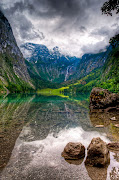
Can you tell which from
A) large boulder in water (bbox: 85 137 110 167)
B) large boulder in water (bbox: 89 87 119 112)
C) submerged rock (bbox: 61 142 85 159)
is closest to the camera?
large boulder in water (bbox: 85 137 110 167)

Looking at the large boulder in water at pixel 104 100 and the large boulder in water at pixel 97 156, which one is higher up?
the large boulder in water at pixel 104 100

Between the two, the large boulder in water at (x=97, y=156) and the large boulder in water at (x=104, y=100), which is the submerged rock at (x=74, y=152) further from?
the large boulder in water at (x=104, y=100)

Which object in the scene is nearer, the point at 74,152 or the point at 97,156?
the point at 97,156

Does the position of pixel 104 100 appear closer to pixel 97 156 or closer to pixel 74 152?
pixel 74 152

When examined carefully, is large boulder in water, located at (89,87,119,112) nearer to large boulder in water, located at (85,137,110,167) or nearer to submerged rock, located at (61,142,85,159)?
submerged rock, located at (61,142,85,159)

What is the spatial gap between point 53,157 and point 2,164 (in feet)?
15.4

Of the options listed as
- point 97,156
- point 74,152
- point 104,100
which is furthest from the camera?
point 104,100

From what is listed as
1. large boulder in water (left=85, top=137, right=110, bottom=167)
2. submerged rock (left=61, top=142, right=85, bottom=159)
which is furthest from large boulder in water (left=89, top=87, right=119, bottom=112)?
large boulder in water (left=85, top=137, right=110, bottom=167)

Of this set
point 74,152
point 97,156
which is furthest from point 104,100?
point 97,156

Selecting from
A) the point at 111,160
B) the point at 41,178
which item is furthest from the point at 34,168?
the point at 111,160

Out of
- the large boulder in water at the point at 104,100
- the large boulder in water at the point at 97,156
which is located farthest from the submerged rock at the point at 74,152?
the large boulder in water at the point at 104,100

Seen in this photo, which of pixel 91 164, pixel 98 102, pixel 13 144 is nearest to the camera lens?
pixel 91 164

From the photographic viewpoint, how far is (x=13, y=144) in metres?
14.0

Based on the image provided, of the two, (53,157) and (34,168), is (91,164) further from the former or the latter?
(34,168)
